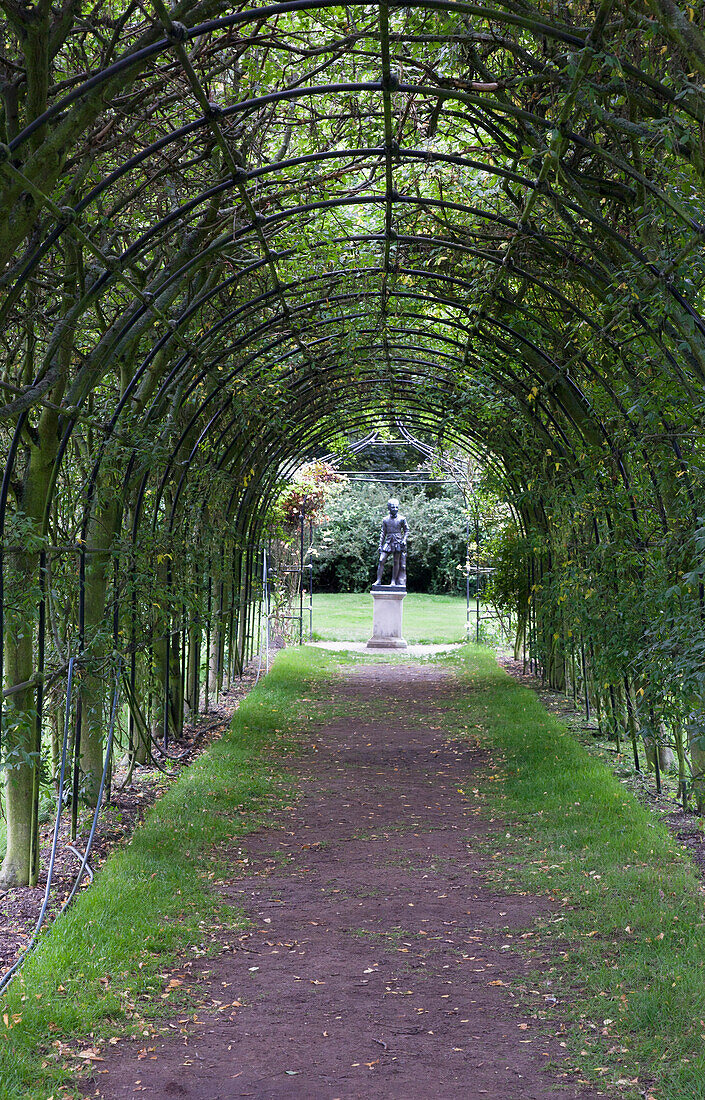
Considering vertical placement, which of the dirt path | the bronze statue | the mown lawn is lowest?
the dirt path

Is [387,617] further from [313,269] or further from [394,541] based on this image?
[313,269]

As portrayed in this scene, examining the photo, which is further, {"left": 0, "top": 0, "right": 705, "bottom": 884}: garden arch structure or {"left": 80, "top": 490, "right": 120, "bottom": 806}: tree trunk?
{"left": 80, "top": 490, "right": 120, "bottom": 806}: tree trunk

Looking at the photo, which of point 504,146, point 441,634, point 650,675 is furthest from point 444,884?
point 441,634

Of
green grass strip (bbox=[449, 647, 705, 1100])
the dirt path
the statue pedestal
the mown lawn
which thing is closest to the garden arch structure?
green grass strip (bbox=[449, 647, 705, 1100])

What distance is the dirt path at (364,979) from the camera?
10.1 feet

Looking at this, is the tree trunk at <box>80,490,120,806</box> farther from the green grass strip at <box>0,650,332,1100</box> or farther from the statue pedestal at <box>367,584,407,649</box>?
the statue pedestal at <box>367,584,407,649</box>

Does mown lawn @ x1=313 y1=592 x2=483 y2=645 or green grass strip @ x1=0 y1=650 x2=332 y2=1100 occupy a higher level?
mown lawn @ x1=313 y1=592 x2=483 y2=645

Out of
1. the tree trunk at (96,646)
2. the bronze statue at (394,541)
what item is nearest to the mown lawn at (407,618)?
the bronze statue at (394,541)

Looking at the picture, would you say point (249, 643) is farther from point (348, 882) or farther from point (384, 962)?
point (384, 962)

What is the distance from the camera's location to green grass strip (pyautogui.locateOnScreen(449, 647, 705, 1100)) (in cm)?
318

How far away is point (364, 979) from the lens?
3883 millimetres

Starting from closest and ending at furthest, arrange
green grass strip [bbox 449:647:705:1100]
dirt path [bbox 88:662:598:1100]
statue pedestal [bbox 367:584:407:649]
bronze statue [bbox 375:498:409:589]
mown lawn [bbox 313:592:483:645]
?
dirt path [bbox 88:662:598:1100], green grass strip [bbox 449:647:705:1100], statue pedestal [bbox 367:584:407:649], bronze statue [bbox 375:498:409:589], mown lawn [bbox 313:592:483:645]

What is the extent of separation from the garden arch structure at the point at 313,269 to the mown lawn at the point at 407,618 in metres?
10.5

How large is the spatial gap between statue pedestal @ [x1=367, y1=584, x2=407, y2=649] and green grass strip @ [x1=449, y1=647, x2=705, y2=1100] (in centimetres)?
965
